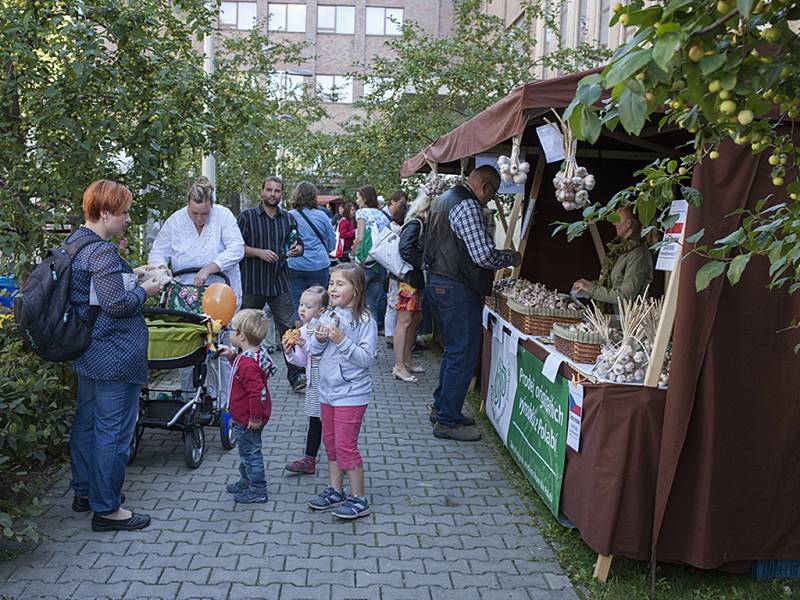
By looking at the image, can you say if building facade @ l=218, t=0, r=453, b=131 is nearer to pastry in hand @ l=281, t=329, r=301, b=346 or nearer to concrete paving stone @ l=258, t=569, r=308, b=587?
pastry in hand @ l=281, t=329, r=301, b=346

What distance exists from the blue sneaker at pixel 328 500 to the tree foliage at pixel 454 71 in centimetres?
774

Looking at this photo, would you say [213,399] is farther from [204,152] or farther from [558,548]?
[558,548]

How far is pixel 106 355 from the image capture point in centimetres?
439

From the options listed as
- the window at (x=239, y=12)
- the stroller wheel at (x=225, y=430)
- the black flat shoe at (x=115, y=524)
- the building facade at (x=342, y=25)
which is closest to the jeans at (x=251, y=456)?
the black flat shoe at (x=115, y=524)

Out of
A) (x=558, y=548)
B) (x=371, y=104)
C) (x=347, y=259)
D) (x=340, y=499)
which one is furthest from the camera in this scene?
(x=347, y=259)

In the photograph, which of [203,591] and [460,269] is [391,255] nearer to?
[460,269]

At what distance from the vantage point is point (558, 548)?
4.58 meters

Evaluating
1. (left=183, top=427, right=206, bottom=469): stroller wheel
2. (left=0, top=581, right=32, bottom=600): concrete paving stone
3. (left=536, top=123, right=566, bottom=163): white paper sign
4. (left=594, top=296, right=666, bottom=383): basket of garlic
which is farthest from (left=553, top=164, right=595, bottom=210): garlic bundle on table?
(left=0, top=581, right=32, bottom=600): concrete paving stone

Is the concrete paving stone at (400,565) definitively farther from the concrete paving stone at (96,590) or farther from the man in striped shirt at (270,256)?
the man in striped shirt at (270,256)

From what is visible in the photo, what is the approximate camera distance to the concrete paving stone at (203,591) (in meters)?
3.87

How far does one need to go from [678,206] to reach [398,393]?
4.87 meters

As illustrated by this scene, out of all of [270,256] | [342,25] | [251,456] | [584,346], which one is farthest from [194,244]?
[342,25]

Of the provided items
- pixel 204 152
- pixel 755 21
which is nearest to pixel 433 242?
pixel 204 152

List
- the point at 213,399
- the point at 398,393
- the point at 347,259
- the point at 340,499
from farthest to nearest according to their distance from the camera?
1. the point at 347,259
2. the point at 398,393
3. the point at 213,399
4. the point at 340,499
